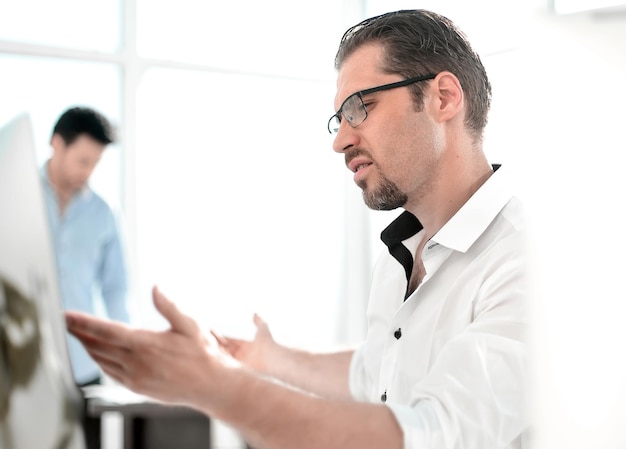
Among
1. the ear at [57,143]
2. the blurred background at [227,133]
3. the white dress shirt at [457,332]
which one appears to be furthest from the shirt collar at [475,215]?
the ear at [57,143]

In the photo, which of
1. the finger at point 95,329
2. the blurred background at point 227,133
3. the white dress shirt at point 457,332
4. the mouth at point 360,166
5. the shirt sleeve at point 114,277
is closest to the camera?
the finger at point 95,329

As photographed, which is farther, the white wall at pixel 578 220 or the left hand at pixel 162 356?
the left hand at pixel 162 356

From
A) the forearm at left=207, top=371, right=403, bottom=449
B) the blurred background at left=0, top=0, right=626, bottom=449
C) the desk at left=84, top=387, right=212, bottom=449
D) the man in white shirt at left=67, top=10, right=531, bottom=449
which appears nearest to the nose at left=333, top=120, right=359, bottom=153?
the man in white shirt at left=67, top=10, right=531, bottom=449

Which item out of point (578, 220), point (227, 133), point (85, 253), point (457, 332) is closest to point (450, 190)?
point (457, 332)

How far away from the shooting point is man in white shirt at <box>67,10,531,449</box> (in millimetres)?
684

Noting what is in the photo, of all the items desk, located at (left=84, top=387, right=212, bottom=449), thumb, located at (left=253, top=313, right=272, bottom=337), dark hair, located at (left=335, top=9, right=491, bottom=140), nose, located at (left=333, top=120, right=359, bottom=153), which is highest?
dark hair, located at (left=335, top=9, right=491, bottom=140)

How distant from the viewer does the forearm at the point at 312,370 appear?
5.23 ft

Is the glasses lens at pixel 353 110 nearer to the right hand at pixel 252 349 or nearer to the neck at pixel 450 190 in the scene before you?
the neck at pixel 450 190

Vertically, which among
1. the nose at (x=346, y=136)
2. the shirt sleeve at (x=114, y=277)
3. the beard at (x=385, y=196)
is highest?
the nose at (x=346, y=136)

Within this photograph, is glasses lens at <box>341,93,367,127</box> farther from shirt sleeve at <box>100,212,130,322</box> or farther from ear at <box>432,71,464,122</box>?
shirt sleeve at <box>100,212,130,322</box>

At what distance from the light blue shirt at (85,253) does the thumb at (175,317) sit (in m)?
2.33

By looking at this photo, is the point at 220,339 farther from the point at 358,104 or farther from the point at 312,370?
the point at 358,104

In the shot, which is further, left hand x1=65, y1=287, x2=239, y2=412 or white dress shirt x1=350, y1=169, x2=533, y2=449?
white dress shirt x1=350, y1=169, x2=533, y2=449

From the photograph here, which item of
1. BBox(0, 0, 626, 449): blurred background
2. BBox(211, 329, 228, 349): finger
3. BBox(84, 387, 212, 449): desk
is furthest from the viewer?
BBox(0, 0, 626, 449): blurred background
